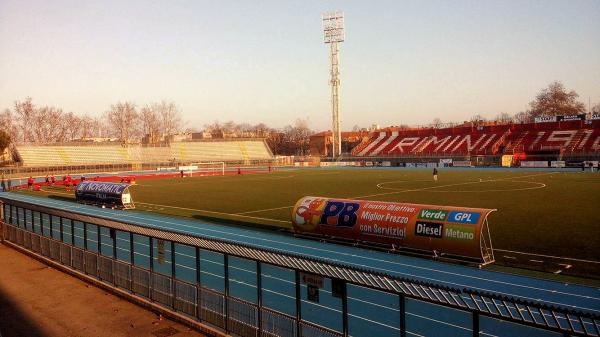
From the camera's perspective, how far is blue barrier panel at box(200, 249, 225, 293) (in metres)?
16.4

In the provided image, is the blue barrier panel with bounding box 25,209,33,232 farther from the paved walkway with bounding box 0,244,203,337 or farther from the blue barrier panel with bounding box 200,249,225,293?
the blue barrier panel with bounding box 200,249,225,293

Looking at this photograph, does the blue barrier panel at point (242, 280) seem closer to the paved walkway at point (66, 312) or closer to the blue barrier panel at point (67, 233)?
the paved walkway at point (66, 312)

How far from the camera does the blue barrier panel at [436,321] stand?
11.9 meters

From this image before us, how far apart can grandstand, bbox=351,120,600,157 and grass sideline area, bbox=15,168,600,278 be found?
3727 cm

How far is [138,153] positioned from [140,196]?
204 feet

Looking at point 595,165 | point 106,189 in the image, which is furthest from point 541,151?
point 106,189

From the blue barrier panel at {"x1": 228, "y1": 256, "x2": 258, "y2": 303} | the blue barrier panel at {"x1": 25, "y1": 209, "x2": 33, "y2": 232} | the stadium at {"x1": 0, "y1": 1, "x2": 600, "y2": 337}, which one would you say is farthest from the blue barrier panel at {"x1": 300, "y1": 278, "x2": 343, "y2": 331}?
the blue barrier panel at {"x1": 25, "y1": 209, "x2": 33, "y2": 232}

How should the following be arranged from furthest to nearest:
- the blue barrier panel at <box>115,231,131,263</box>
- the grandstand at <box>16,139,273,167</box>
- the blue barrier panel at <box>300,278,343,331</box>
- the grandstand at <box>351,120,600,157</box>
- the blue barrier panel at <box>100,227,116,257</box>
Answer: the grandstand at <box>16,139,273,167</box> → the grandstand at <box>351,120,600,157</box> → the blue barrier panel at <box>100,227,116,257</box> → the blue barrier panel at <box>115,231,131,263</box> → the blue barrier panel at <box>300,278,343,331</box>

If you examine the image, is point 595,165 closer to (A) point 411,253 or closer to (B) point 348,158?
(B) point 348,158

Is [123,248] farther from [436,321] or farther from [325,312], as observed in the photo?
[436,321]

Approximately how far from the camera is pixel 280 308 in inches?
555

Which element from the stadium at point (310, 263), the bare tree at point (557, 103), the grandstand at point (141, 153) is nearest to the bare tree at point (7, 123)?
the grandstand at point (141, 153)

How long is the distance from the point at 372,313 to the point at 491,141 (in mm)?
92212

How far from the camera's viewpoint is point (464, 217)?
1769 cm
